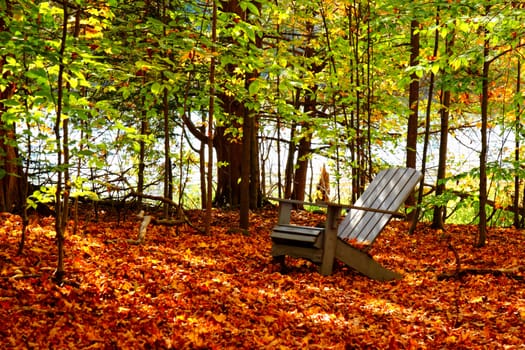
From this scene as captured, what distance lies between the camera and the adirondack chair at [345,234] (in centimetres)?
435

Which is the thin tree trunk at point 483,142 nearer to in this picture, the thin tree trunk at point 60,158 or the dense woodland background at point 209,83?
the dense woodland background at point 209,83

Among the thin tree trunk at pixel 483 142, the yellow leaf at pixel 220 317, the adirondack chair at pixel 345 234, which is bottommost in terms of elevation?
the yellow leaf at pixel 220 317

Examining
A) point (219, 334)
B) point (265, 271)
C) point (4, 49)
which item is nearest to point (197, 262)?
point (265, 271)

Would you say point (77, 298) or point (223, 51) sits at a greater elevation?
point (223, 51)

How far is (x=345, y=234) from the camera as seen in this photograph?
5113 mm

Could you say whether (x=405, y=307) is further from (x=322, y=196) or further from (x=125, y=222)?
(x=322, y=196)

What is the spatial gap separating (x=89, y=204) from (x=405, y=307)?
539 cm

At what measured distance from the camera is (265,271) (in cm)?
469

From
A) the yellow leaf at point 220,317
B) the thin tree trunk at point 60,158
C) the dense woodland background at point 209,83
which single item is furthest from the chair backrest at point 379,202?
the thin tree trunk at point 60,158

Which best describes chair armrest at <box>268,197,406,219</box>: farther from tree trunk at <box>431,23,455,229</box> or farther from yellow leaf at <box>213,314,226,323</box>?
tree trunk at <box>431,23,455,229</box>

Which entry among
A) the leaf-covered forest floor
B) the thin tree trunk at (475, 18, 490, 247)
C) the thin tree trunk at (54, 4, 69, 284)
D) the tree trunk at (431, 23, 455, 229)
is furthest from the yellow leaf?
the tree trunk at (431, 23, 455, 229)

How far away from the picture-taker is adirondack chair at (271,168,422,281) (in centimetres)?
435

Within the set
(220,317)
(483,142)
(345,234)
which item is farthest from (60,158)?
(483,142)

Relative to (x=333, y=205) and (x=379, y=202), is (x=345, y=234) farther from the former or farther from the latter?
(x=333, y=205)
